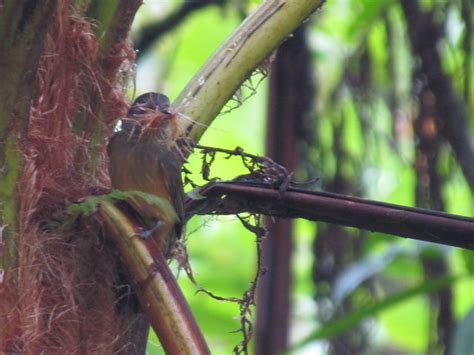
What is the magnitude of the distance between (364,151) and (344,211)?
4.83ft

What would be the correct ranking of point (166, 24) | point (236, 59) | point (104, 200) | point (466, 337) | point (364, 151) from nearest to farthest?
point (104, 200)
point (236, 59)
point (466, 337)
point (364, 151)
point (166, 24)

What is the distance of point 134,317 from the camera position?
1203mm

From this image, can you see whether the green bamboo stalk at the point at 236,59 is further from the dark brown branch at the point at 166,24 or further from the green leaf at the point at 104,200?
the dark brown branch at the point at 166,24

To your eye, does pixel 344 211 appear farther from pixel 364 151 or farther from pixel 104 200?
pixel 364 151

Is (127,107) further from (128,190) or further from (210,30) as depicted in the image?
(210,30)

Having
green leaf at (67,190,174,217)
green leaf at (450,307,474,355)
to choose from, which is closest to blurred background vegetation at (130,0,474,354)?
green leaf at (450,307,474,355)

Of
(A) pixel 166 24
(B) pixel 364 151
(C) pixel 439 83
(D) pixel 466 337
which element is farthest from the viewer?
(A) pixel 166 24

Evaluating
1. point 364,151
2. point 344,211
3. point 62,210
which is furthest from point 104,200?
point 364,151

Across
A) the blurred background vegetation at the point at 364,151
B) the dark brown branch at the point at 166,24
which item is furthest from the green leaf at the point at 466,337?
the dark brown branch at the point at 166,24

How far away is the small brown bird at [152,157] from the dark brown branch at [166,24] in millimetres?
1456

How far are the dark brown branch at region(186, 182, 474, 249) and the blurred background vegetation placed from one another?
1.86ft

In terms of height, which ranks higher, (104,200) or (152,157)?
(152,157)

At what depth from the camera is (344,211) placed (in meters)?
1.12

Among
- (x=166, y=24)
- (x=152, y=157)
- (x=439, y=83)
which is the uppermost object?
(x=166, y=24)
